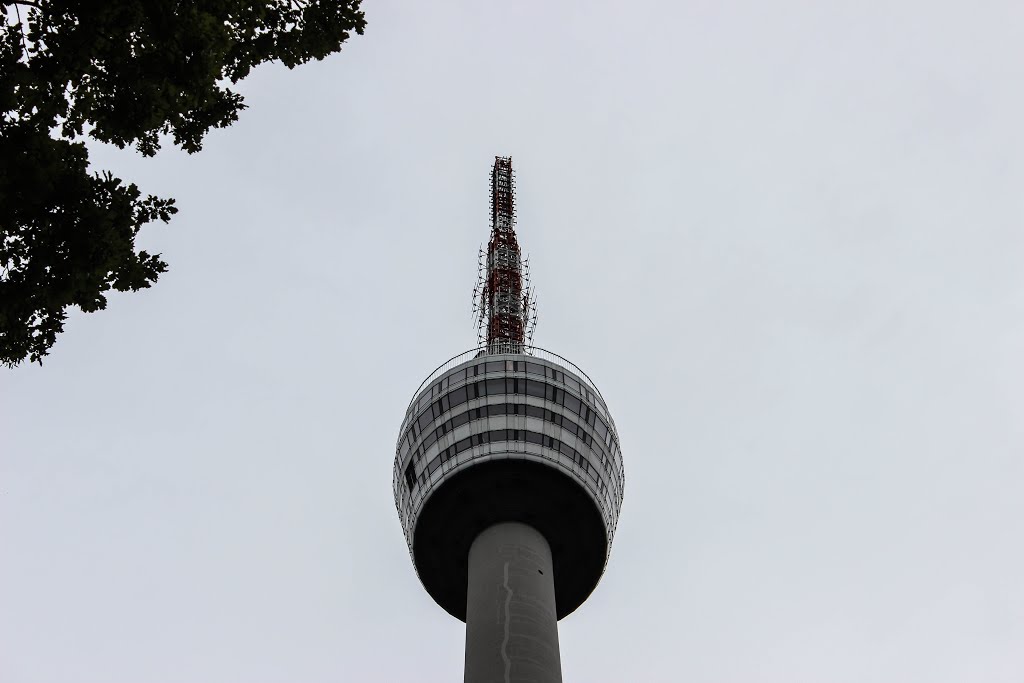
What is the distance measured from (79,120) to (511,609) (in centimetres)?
3607

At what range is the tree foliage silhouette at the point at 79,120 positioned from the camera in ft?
62.3

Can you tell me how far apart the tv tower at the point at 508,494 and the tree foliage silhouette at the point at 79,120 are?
33922 millimetres

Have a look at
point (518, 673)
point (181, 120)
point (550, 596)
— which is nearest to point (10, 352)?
point (181, 120)

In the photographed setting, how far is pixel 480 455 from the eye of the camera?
183 feet

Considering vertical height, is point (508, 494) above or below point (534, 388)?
below

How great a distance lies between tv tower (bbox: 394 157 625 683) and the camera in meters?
51.4

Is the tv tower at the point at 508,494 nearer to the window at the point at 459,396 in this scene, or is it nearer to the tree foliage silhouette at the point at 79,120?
the window at the point at 459,396

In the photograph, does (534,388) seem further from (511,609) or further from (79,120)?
(79,120)

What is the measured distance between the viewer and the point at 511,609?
50188 mm

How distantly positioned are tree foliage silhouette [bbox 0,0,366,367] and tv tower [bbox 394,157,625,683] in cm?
3392

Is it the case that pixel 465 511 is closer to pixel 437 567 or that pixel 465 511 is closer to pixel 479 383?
pixel 437 567

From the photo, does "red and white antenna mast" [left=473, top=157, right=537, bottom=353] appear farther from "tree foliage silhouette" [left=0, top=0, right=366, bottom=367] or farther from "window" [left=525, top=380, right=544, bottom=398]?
"tree foliage silhouette" [left=0, top=0, right=366, bottom=367]

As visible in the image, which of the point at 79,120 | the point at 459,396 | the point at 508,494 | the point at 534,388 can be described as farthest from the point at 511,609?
the point at 79,120

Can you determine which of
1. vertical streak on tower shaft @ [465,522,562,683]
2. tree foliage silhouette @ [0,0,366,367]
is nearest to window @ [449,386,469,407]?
vertical streak on tower shaft @ [465,522,562,683]
